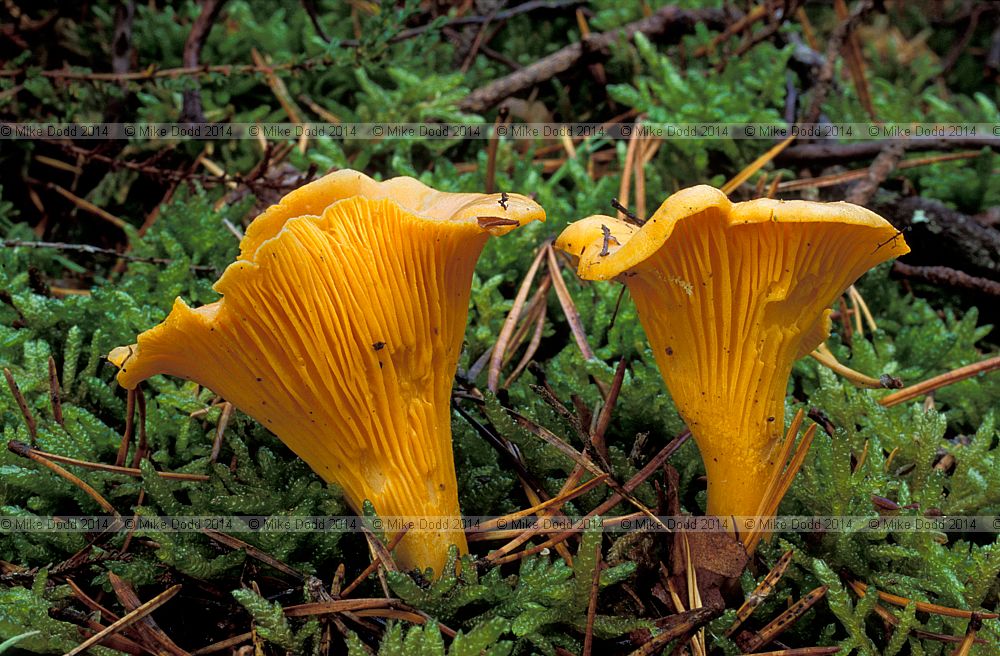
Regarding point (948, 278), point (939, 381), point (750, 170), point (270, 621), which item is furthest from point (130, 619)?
point (948, 278)

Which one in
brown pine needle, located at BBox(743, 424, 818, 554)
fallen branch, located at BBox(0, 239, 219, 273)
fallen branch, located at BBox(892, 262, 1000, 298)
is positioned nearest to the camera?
brown pine needle, located at BBox(743, 424, 818, 554)

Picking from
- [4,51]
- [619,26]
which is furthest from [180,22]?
[619,26]

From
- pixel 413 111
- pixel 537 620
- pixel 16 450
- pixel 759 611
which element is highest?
pixel 413 111

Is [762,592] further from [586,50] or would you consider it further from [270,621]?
[586,50]

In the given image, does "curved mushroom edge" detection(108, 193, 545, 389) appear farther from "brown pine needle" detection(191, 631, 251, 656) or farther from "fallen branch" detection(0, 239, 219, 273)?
"fallen branch" detection(0, 239, 219, 273)

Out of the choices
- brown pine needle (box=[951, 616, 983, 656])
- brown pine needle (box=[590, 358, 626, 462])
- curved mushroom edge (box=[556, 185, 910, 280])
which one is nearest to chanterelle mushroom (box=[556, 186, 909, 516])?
curved mushroom edge (box=[556, 185, 910, 280])

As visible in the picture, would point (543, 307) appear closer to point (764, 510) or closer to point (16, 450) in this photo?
point (764, 510)

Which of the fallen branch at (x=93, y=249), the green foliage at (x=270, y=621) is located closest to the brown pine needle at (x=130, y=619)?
the green foliage at (x=270, y=621)
